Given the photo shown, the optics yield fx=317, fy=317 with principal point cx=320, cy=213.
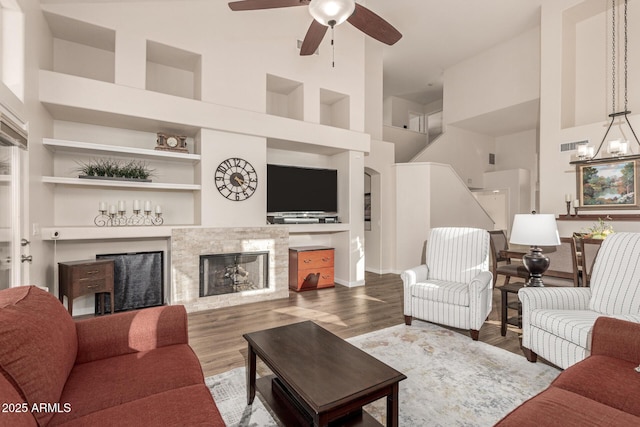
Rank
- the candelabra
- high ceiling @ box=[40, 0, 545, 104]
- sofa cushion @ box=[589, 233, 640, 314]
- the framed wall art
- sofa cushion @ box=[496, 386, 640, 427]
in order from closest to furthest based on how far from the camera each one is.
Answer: sofa cushion @ box=[496, 386, 640, 427], sofa cushion @ box=[589, 233, 640, 314], the candelabra, the framed wall art, high ceiling @ box=[40, 0, 545, 104]

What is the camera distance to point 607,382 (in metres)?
1.49

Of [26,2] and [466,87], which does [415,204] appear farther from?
[26,2]

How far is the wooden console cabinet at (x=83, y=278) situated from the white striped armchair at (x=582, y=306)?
167 inches

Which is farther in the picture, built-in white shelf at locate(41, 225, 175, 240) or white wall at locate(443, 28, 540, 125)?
white wall at locate(443, 28, 540, 125)

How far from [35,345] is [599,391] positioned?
7.92ft

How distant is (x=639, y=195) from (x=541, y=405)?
574 centimetres

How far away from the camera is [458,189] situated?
709 centimetres

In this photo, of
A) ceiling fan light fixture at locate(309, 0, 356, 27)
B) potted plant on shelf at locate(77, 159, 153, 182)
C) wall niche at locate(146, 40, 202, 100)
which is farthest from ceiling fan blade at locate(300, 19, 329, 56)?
potted plant on shelf at locate(77, 159, 153, 182)

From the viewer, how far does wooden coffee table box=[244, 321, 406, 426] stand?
142 cm

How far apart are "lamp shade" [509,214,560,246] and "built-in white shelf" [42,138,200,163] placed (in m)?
3.93

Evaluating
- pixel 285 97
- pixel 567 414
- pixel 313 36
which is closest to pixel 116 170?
pixel 313 36

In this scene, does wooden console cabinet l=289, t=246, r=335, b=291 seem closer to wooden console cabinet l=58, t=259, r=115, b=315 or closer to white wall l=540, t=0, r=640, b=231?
wooden console cabinet l=58, t=259, r=115, b=315

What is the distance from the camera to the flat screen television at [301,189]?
5.05 meters

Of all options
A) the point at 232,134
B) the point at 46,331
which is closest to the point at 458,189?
the point at 232,134
